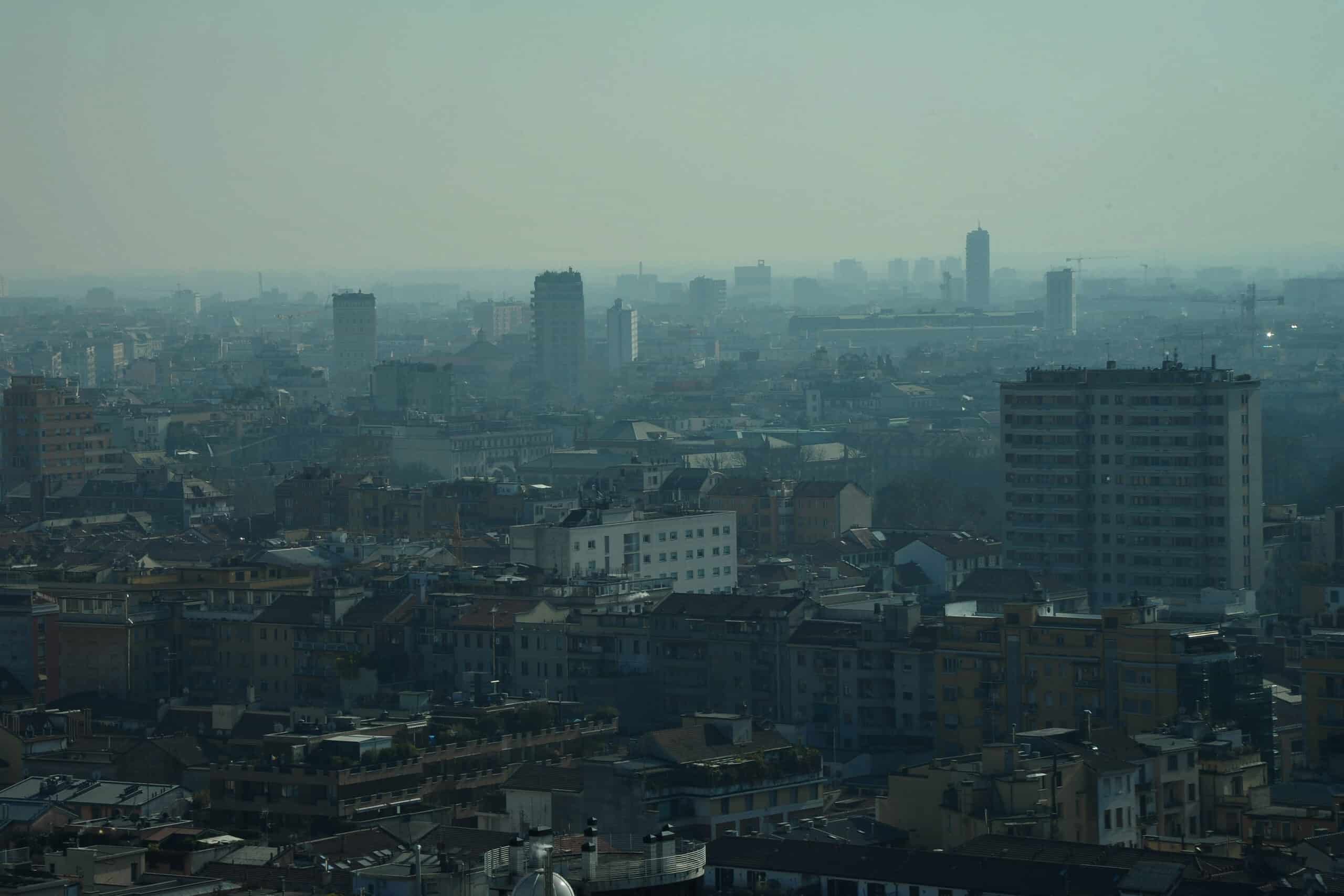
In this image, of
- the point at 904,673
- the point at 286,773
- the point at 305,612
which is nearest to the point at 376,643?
the point at 305,612

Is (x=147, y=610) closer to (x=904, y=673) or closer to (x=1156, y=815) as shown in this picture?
(x=904, y=673)

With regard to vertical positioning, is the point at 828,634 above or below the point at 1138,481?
below

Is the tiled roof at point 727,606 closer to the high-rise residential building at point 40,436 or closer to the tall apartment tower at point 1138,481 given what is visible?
the tall apartment tower at point 1138,481

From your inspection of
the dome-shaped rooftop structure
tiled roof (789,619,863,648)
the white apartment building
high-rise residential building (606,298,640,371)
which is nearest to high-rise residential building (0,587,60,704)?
the white apartment building

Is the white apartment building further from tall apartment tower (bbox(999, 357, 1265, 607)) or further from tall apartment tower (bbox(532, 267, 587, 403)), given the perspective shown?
tall apartment tower (bbox(532, 267, 587, 403))

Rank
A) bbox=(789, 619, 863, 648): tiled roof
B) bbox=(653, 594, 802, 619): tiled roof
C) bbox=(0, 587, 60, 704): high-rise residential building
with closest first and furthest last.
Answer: bbox=(789, 619, 863, 648): tiled roof, bbox=(653, 594, 802, 619): tiled roof, bbox=(0, 587, 60, 704): high-rise residential building

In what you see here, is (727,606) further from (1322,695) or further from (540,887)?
(540,887)

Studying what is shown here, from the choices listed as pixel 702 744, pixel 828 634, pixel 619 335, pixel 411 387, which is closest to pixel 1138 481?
pixel 828 634
